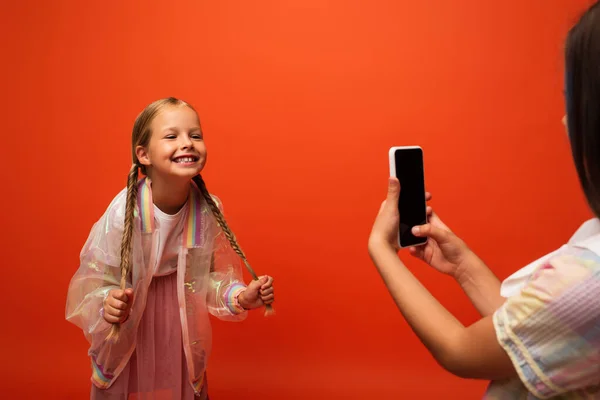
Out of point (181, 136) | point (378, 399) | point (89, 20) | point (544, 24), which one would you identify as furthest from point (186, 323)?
point (544, 24)

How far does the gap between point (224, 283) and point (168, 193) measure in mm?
239

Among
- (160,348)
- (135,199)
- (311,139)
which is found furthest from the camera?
(311,139)

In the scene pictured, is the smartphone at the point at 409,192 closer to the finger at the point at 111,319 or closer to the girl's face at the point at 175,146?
the girl's face at the point at 175,146

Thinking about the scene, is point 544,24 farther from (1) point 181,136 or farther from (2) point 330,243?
(1) point 181,136

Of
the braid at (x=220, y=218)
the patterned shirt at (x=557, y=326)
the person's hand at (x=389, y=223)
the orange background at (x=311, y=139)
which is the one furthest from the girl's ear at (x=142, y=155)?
the patterned shirt at (x=557, y=326)

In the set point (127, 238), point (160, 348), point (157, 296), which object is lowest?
point (160, 348)

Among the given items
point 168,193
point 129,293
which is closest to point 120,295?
point 129,293

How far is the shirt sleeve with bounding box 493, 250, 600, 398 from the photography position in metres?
0.48

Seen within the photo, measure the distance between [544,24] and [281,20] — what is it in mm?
738

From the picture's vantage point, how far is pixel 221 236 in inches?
47.8

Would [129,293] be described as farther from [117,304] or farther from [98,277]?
[98,277]

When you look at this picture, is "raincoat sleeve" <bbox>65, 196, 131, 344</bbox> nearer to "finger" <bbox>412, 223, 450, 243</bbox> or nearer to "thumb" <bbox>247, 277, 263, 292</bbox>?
"thumb" <bbox>247, 277, 263, 292</bbox>

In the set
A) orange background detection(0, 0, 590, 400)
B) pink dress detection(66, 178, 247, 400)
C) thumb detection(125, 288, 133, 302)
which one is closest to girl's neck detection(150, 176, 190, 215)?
pink dress detection(66, 178, 247, 400)

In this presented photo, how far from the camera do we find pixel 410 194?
804 millimetres
